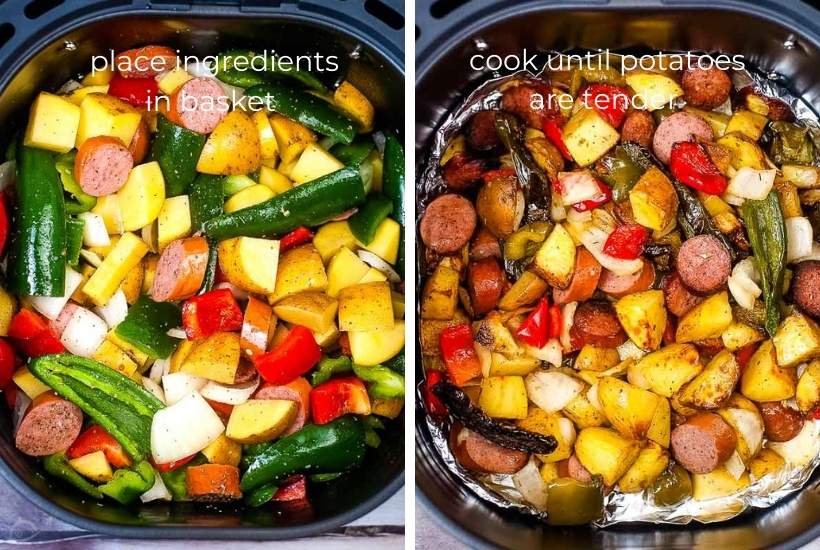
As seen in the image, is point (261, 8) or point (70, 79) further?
point (70, 79)

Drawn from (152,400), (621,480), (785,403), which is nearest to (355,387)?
(152,400)

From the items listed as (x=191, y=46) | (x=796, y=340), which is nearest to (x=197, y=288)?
(x=191, y=46)

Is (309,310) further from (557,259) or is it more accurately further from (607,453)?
(607,453)

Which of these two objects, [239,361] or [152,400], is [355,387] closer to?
[239,361]

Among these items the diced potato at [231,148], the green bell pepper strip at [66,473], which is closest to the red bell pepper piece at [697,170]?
the diced potato at [231,148]

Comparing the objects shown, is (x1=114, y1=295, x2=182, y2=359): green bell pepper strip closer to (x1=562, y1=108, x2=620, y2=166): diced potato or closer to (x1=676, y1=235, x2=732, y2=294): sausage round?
(x1=562, y1=108, x2=620, y2=166): diced potato
